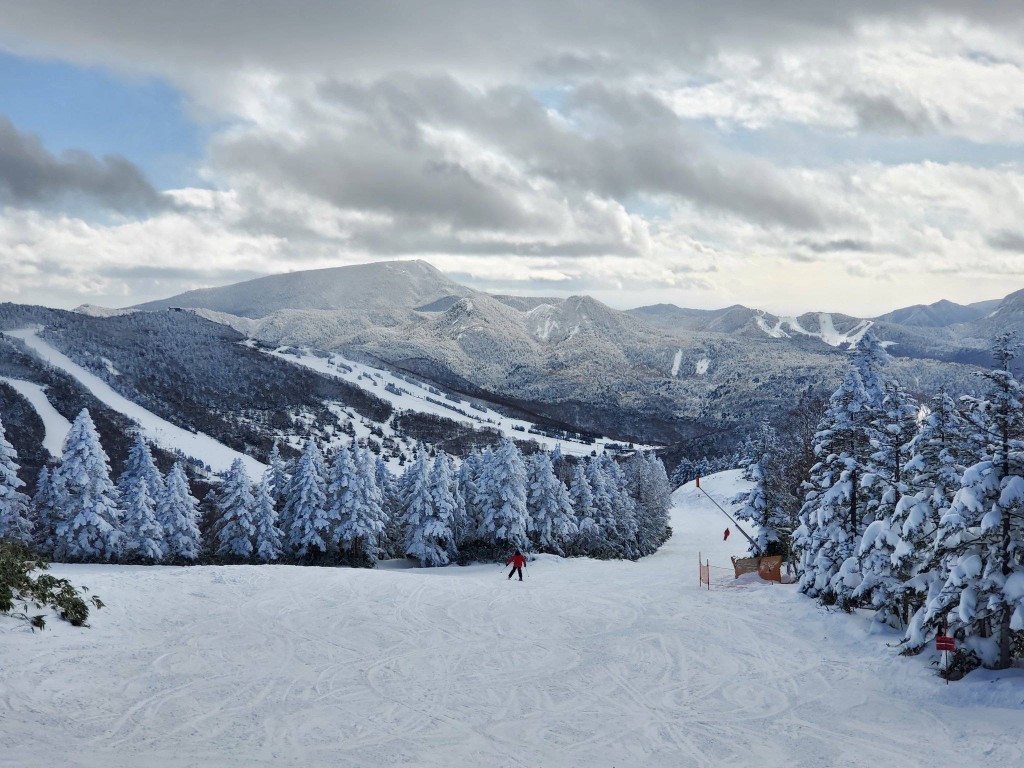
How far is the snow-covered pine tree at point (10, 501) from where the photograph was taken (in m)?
35.6

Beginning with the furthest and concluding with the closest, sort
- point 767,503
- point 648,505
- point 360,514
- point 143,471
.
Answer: point 648,505, point 143,471, point 360,514, point 767,503

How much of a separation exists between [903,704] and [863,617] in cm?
665

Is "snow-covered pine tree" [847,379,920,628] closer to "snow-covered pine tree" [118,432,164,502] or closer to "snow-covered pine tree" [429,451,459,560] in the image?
"snow-covered pine tree" [429,451,459,560]

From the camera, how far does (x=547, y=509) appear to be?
48125mm

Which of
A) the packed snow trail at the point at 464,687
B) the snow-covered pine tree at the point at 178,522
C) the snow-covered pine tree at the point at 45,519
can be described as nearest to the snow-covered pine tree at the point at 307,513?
the snow-covered pine tree at the point at 178,522

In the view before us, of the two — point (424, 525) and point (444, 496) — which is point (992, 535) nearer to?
point (444, 496)

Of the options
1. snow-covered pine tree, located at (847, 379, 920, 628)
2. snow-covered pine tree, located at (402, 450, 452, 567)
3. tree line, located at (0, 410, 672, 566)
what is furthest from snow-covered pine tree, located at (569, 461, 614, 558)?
snow-covered pine tree, located at (847, 379, 920, 628)

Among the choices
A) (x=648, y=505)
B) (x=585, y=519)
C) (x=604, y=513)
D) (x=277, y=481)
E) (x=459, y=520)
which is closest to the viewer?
(x=459, y=520)

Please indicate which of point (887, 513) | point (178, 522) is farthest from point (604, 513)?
point (887, 513)

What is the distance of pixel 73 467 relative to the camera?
38875 millimetres

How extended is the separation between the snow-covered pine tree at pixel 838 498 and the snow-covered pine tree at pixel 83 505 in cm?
3716

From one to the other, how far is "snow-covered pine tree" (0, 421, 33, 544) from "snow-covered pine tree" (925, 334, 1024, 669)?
135ft

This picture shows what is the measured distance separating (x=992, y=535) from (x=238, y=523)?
39.7 meters

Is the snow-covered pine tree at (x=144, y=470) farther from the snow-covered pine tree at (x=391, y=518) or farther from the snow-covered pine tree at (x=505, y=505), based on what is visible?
the snow-covered pine tree at (x=505, y=505)
